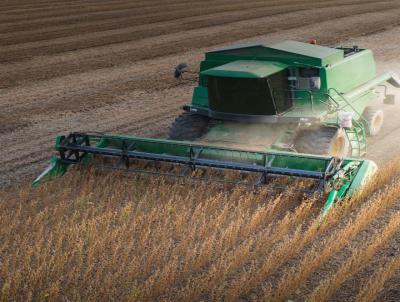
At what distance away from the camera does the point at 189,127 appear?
10.3 m

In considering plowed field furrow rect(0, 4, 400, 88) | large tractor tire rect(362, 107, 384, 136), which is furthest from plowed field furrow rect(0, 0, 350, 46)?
large tractor tire rect(362, 107, 384, 136)

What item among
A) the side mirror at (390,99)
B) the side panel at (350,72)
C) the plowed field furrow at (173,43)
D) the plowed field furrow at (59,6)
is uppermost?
the side panel at (350,72)

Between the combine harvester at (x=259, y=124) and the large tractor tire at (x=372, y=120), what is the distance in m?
0.71

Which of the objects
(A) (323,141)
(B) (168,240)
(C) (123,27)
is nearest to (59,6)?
(C) (123,27)

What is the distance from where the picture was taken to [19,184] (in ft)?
32.0

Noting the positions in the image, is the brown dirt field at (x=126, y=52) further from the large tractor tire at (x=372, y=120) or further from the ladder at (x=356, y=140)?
the ladder at (x=356, y=140)

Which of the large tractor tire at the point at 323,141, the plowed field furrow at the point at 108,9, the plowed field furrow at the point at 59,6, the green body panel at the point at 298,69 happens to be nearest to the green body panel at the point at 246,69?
A: the green body panel at the point at 298,69

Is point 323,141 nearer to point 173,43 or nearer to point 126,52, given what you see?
point 126,52

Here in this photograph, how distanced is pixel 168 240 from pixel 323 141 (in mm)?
2964

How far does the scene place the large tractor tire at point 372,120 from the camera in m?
11.2

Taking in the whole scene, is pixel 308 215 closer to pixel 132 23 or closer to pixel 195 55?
pixel 195 55

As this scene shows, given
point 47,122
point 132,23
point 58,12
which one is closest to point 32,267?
point 47,122

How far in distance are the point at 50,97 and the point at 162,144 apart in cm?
723

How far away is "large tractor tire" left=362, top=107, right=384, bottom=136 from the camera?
1125 centimetres
